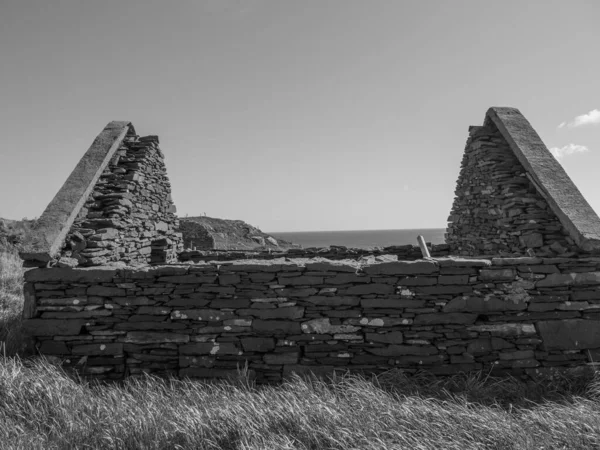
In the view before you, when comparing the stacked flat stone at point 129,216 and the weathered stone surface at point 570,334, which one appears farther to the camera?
the stacked flat stone at point 129,216

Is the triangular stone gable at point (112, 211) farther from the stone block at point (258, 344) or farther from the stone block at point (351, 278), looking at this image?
the stone block at point (351, 278)

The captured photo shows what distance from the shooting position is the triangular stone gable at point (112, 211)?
5.91 meters

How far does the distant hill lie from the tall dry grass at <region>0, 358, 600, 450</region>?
8.42 meters

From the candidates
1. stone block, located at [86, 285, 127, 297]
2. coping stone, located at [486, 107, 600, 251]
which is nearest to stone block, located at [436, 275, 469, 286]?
coping stone, located at [486, 107, 600, 251]

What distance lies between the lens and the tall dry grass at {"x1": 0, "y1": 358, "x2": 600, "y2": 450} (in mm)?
3854

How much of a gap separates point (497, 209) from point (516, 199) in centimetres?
56

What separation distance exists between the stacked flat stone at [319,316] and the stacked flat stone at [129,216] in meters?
0.82

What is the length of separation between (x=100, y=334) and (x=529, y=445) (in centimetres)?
534

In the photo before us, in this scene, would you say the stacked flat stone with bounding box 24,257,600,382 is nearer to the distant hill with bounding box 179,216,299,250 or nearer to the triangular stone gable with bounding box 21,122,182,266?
the triangular stone gable with bounding box 21,122,182,266

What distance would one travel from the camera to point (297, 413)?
166 inches

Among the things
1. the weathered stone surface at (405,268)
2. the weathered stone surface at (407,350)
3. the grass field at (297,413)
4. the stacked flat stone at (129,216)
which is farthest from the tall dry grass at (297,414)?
the stacked flat stone at (129,216)

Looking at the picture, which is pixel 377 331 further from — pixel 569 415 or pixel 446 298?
pixel 569 415

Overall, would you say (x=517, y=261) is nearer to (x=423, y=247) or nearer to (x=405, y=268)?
(x=405, y=268)

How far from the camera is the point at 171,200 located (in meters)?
9.05
